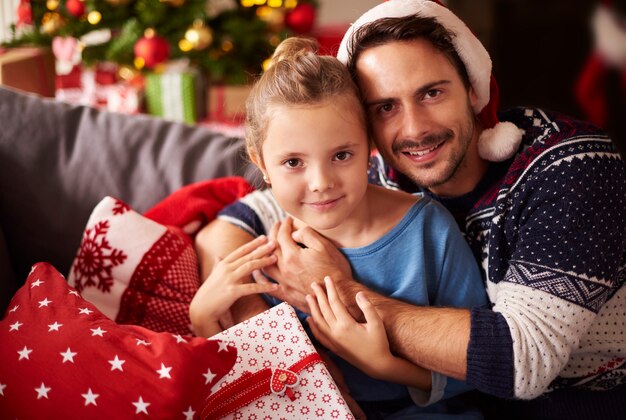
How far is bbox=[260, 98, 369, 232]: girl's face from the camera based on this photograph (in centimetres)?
128

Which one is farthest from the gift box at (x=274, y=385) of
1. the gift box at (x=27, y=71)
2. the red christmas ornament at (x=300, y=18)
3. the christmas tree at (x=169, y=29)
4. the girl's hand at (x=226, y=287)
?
the red christmas ornament at (x=300, y=18)

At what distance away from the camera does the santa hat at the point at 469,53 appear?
1.46 m

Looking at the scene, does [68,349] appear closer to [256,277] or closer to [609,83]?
[256,277]

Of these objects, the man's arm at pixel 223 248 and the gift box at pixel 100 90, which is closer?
the man's arm at pixel 223 248

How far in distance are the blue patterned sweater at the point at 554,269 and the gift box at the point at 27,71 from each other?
64.0 inches

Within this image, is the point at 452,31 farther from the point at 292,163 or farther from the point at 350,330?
the point at 350,330

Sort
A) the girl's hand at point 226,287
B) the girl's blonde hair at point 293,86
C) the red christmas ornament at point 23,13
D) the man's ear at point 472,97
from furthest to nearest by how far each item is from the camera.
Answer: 1. the red christmas ornament at point 23,13
2. the man's ear at point 472,97
3. the girl's hand at point 226,287
4. the girl's blonde hair at point 293,86

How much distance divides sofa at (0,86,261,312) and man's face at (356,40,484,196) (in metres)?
0.43

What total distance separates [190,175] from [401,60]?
2.23ft

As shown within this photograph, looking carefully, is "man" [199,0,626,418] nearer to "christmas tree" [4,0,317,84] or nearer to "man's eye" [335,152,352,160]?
"man's eye" [335,152,352,160]

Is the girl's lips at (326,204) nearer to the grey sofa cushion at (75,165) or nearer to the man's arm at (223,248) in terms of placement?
the man's arm at (223,248)

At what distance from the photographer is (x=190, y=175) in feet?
5.94

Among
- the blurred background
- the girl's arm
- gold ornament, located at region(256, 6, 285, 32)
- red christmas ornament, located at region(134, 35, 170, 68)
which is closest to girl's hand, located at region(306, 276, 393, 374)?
the girl's arm

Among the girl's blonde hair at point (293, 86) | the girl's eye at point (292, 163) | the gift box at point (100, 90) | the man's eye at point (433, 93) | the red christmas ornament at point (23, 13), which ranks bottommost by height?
the gift box at point (100, 90)
